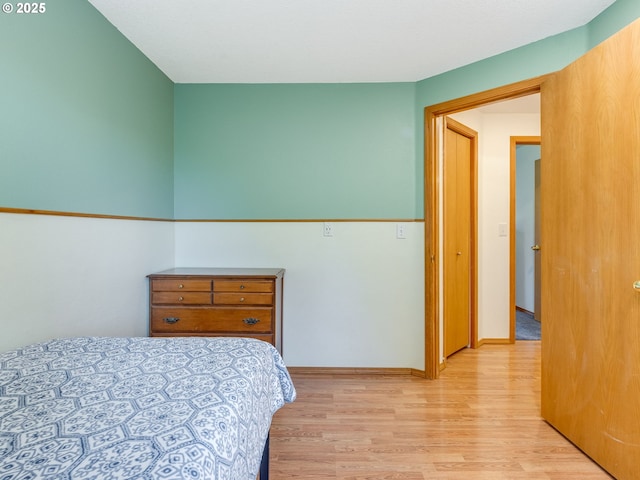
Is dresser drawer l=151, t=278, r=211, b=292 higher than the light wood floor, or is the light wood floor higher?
dresser drawer l=151, t=278, r=211, b=292

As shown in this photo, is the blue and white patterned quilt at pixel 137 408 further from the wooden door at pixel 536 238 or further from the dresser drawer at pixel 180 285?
the wooden door at pixel 536 238

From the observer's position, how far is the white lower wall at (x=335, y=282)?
264cm

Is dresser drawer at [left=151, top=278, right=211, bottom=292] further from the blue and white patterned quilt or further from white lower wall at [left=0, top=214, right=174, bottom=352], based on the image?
the blue and white patterned quilt

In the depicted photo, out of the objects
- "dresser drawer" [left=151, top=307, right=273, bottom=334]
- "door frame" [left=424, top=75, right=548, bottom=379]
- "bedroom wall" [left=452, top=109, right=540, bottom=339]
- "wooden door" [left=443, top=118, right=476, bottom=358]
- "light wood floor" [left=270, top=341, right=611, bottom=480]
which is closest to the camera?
"light wood floor" [left=270, top=341, right=611, bottom=480]

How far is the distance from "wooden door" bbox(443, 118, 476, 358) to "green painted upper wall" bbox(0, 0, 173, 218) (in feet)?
7.53

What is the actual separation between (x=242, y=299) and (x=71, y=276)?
91cm

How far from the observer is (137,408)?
82cm

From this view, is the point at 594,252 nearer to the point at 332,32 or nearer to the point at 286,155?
the point at 332,32

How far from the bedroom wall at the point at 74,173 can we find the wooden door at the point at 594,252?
8.12 feet

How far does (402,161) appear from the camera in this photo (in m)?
2.62

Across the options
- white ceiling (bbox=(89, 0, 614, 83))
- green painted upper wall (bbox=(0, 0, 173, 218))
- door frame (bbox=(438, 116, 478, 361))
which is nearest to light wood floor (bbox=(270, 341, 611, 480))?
door frame (bbox=(438, 116, 478, 361))

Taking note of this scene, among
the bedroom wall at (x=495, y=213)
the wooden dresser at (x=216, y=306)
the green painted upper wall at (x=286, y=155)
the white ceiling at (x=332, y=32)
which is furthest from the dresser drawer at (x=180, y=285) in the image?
the bedroom wall at (x=495, y=213)

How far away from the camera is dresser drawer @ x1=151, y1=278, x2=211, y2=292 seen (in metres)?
2.16

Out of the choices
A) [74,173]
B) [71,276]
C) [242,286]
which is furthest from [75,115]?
[242,286]
